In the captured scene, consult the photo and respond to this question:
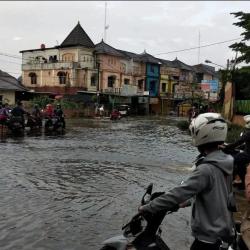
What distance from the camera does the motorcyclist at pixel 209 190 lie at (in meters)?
3.25

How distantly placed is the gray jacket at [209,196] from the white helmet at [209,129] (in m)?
0.12

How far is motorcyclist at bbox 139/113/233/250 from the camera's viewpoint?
10.6ft

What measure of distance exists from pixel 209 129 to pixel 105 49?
200 ft

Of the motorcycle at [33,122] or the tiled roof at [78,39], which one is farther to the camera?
the tiled roof at [78,39]

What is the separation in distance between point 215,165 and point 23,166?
9.26 meters

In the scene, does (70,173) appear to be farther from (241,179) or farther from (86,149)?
(86,149)

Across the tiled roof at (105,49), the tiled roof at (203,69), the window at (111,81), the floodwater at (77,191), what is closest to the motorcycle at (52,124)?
the floodwater at (77,191)

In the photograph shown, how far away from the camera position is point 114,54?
64.4 meters

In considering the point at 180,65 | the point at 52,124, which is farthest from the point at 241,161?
the point at 180,65

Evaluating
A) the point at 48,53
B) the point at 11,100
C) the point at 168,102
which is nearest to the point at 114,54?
the point at 48,53

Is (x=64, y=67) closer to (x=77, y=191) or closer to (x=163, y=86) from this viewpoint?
(x=163, y=86)

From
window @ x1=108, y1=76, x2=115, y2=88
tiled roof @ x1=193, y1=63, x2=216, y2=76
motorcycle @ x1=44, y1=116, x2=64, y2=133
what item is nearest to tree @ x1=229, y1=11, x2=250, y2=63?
motorcycle @ x1=44, y1=116, x2=64, y2=133

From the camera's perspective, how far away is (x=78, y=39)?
62.4 m

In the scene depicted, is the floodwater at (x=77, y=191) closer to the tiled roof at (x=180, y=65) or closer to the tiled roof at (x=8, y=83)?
the tiled roof at (x=8, y=83)
